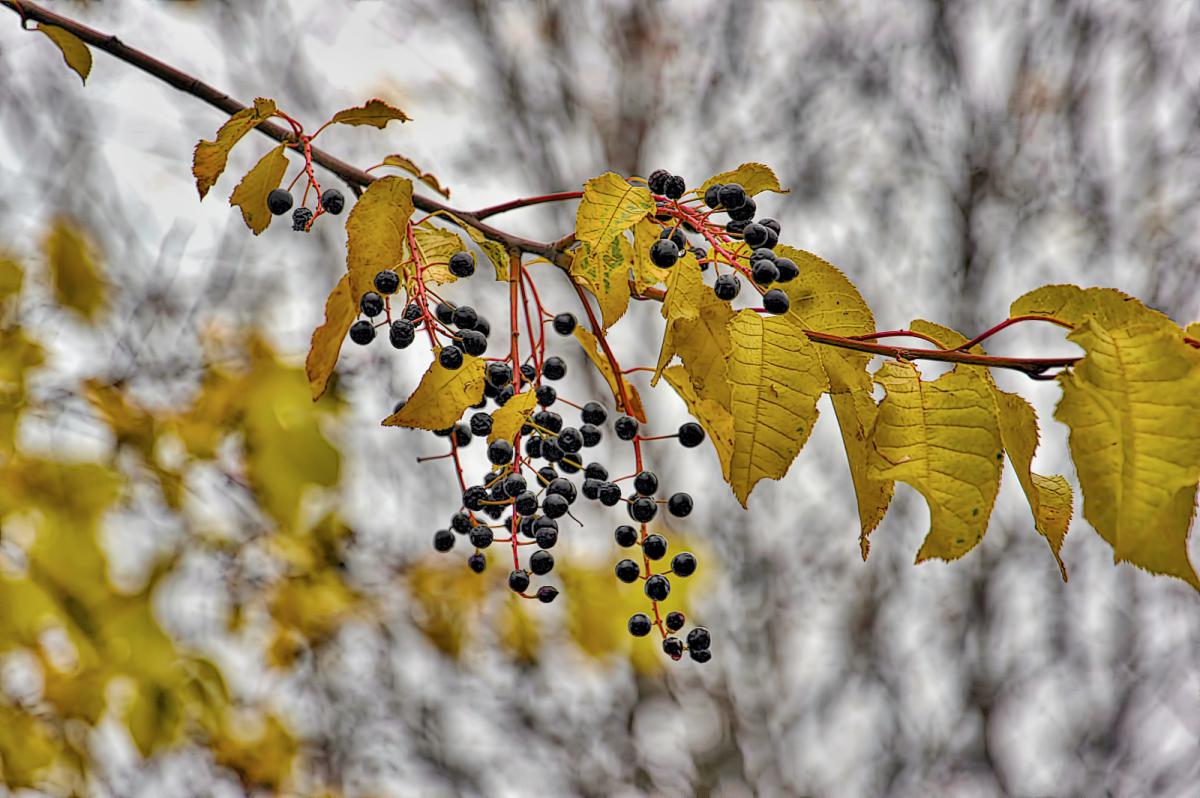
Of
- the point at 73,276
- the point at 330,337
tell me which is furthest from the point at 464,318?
the point at 73,276

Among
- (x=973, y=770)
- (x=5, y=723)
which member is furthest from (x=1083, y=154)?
(x=5, y=723)

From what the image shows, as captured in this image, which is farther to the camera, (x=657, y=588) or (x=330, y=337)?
(x=657, y=588)

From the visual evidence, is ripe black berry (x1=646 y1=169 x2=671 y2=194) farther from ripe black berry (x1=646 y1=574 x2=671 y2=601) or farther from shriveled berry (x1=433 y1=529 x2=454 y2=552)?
shriveled berry (x1=433 y1=529 x2=454 y2=552)

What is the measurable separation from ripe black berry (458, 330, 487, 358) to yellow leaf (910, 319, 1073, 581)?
1.42 ft

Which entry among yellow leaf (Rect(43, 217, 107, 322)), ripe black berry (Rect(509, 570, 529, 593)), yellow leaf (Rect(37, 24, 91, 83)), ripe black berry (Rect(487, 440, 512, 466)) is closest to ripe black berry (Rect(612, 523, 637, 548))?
ripe black berry (Rect(509, 570, 529, 593))

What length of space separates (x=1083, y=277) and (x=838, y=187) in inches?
46.7

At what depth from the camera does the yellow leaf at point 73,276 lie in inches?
90.4

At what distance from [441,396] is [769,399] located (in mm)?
359

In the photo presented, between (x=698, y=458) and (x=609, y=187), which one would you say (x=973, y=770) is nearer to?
(x=698, y=458)

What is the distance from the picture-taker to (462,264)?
1075 millimetres

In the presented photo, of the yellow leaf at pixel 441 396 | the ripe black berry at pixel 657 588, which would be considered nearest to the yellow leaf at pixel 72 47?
the yellow leaf at pixel 441 396

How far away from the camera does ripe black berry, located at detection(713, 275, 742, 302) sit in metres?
0.96

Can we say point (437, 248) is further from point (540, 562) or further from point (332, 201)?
point (540, 562)

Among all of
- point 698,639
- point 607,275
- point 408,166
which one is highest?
point 408,166
